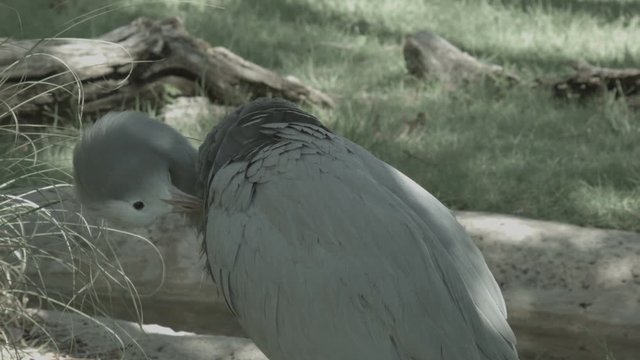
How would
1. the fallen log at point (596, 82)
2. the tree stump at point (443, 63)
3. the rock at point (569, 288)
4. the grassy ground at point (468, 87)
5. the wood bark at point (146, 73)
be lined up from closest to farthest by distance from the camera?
the rock at point (569, 288) < the grassy ground at point (468, 87) < the wood bark at point (146, 73) < the fallen log at point (596, 82) < the tree stump at point (443, 63)

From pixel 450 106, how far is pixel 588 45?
152cm

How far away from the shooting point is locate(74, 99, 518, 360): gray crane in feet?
9.42

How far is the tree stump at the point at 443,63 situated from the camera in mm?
6816

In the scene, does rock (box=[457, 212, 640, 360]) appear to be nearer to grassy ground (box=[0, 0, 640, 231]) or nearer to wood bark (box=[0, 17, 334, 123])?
grassy ground (box=[0, 0, 640, 231])

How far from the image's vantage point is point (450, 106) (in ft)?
21.2

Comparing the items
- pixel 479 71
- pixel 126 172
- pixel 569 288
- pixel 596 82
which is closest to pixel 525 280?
pixel 569 288

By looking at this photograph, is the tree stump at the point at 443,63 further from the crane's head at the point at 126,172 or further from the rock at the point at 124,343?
the crane's head at the point at 126,172

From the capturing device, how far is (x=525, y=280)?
441cm

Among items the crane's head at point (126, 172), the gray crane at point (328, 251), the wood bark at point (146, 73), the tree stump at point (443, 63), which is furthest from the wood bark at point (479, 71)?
the crane's head at point (126, 172)

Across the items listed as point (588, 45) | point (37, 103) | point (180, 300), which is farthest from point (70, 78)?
point (588, 45)

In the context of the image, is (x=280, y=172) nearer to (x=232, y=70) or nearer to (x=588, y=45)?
(x=232, y=70)

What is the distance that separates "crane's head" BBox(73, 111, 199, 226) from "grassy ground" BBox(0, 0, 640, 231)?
39.1 inches

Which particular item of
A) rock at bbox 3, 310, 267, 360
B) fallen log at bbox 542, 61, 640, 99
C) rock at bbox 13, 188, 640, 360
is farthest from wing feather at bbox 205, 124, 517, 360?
fallen log at bbox 542, 61, 640, 99

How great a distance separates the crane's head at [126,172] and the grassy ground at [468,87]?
39.1 inches
